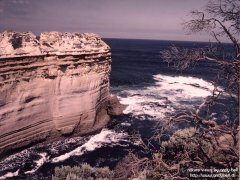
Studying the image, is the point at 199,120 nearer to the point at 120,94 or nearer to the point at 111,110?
the point at 111,110

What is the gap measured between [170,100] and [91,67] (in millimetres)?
14038

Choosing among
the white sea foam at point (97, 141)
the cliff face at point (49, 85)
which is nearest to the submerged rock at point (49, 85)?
the cliff face at point (49, 85)

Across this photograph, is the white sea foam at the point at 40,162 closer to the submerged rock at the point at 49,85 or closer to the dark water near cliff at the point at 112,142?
the dark water near cliff at the point at 112,142

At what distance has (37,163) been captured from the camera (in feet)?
51.6

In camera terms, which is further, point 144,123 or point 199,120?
point 144,123

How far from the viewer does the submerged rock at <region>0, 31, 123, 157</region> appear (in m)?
14.8

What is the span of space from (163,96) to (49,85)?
1819 cm

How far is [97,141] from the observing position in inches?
743

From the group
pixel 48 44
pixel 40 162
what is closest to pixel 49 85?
pixel 48 44

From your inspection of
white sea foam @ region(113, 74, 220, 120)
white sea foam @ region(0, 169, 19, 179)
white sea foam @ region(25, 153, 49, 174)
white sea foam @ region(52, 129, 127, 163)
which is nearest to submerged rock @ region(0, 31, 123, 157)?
white sea foam @ region(52, 129, 127, 163)

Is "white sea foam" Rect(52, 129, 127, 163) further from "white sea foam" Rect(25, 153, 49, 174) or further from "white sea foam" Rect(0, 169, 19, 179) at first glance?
"white sea foam" Rect(0, 169, 19, 179)

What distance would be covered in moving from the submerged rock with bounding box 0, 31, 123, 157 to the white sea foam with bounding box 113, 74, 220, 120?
19.1 ft

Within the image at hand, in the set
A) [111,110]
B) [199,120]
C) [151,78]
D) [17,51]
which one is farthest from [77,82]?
[151,78]

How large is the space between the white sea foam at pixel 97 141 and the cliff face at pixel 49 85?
0.71m
